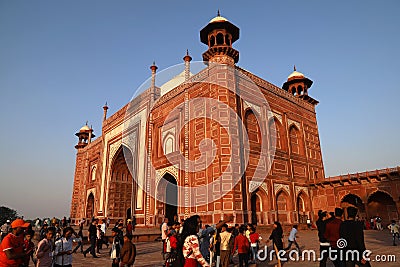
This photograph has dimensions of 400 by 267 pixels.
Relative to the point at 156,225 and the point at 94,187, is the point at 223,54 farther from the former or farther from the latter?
the point at 94,187

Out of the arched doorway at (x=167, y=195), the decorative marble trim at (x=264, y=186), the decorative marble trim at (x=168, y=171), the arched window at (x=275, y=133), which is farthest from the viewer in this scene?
the arched doorway at (x=167, y=195)

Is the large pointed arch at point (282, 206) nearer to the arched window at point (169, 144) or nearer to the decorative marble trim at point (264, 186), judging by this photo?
the decorative marble trim at point (264, 186)

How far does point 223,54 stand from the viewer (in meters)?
18.1

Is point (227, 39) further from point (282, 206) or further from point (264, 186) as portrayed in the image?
point (282, 206)

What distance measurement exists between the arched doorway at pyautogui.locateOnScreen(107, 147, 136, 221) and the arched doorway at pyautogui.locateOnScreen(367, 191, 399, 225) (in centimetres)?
1977

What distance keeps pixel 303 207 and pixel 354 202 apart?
3.85 m

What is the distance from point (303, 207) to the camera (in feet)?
68.6

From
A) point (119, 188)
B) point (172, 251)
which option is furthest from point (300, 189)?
point (172, 251)

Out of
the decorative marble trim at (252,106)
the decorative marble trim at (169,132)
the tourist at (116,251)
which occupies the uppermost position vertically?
the decorative marble trim at (252,106)

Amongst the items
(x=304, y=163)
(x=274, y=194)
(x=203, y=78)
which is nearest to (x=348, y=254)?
(x=274, y=194)

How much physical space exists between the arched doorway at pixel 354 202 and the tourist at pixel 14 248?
69.9 ft

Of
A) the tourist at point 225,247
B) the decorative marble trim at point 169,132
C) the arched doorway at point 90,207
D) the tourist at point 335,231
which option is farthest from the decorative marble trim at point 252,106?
the arched doorway at point 90,207

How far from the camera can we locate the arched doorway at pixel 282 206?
18.3 meters

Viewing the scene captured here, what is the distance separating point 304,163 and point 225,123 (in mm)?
9358
